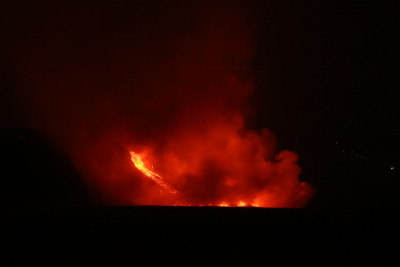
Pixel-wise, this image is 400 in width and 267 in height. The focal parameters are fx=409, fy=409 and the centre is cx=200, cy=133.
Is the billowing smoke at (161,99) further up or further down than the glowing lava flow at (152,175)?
further up

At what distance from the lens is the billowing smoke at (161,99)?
887 centimetres

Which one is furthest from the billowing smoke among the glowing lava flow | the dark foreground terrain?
the dark foreground terrain

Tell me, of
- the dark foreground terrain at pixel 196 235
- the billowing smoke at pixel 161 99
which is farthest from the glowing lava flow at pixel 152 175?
the dark foreground terrain at pixel 196 235

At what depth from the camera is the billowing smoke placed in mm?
8867

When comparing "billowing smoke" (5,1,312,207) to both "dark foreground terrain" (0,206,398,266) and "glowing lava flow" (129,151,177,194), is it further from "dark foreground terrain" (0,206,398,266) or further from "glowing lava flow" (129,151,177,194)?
"dark foreground terrain" (0,206,398,266)

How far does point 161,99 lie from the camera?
9680 mm

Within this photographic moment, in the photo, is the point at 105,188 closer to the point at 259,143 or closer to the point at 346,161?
the point at 259,143

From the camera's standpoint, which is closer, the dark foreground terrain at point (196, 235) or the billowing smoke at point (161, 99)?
the dark foreground terrain at point (196, 235)

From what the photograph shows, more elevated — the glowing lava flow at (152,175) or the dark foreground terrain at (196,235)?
the glowing lava flow at (152,175)

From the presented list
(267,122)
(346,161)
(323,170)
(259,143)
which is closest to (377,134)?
(346,161)

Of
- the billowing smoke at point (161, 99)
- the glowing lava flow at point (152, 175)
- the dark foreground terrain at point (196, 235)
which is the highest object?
the billowing smoke at point (161, 99)

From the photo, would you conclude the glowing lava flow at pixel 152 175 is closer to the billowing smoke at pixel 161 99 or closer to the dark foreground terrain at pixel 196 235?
the billowing smoke at pixel 161 99

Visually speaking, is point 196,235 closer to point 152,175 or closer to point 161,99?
point 152,175

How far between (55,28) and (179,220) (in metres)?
7.01
